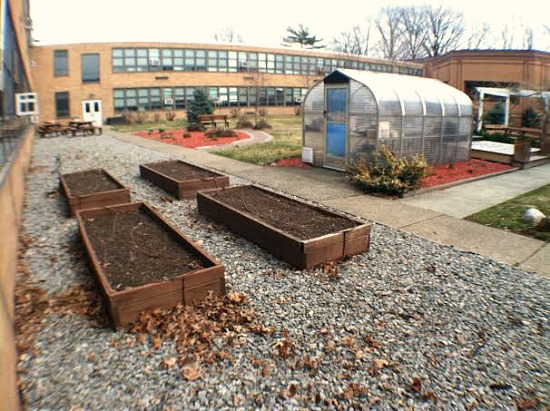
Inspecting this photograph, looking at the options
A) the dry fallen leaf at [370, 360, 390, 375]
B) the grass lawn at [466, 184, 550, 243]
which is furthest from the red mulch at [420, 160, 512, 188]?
the dry fallen leaf at [370, 360, 390, 375]

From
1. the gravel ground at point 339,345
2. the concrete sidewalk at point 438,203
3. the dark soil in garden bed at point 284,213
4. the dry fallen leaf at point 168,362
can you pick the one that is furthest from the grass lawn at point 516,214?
the dry fallen leaf at point 168,362

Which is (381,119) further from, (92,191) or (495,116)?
(495,116)

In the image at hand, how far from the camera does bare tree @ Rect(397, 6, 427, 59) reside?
6425 cm

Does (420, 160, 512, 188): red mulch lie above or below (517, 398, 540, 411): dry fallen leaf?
above

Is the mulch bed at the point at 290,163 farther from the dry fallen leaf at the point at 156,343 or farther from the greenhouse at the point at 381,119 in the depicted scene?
the dry fallen leaf at the point at 156,343

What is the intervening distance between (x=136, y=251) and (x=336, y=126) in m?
8.46

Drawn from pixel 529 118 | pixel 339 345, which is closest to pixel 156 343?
pixel 339 345

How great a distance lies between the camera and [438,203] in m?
8.84

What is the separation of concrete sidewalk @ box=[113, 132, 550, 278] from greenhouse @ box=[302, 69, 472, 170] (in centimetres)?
101

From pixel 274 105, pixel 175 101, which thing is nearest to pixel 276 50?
pixel 274 105

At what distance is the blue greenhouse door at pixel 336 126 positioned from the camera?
472 inches

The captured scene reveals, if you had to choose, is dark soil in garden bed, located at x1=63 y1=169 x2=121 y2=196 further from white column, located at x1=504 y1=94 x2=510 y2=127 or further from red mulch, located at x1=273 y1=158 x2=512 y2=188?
white column, located at x1=504 y1=94 x2=510 y2=127

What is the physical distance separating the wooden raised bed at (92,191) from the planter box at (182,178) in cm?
115

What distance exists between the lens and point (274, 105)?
4456 centimetres
